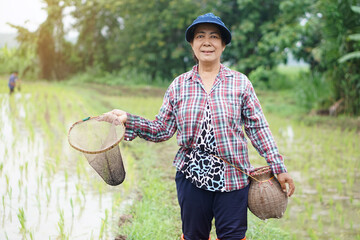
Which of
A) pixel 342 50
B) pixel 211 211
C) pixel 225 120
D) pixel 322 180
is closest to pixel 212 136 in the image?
pixel 225 120

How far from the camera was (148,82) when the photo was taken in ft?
51.3

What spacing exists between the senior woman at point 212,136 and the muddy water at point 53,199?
97 centimetres

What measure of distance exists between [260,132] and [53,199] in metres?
2.15

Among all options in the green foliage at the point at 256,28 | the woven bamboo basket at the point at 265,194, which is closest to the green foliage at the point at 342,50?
the green foliage at the point at 256,28

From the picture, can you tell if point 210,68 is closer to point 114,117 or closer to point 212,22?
point 212,22

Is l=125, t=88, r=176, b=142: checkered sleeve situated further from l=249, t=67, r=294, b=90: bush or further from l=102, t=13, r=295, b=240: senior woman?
l=249, t=67, r=294, b=90: bush

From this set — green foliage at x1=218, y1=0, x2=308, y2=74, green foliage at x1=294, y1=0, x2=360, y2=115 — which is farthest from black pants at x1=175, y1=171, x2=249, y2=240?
green foliage at x1=218, y1=0, x2=308, y2=74

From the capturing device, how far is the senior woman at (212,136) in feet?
6.26

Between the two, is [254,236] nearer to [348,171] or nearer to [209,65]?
[209,65]

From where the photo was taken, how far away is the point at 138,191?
3.76 metres

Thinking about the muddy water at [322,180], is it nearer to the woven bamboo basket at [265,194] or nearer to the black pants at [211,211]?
the woven bamboo basket at [265,194]

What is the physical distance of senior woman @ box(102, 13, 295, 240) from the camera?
191 centimetres

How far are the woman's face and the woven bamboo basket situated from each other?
561 mm

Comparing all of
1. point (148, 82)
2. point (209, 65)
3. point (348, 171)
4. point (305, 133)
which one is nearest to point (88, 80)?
point (148, 82)
